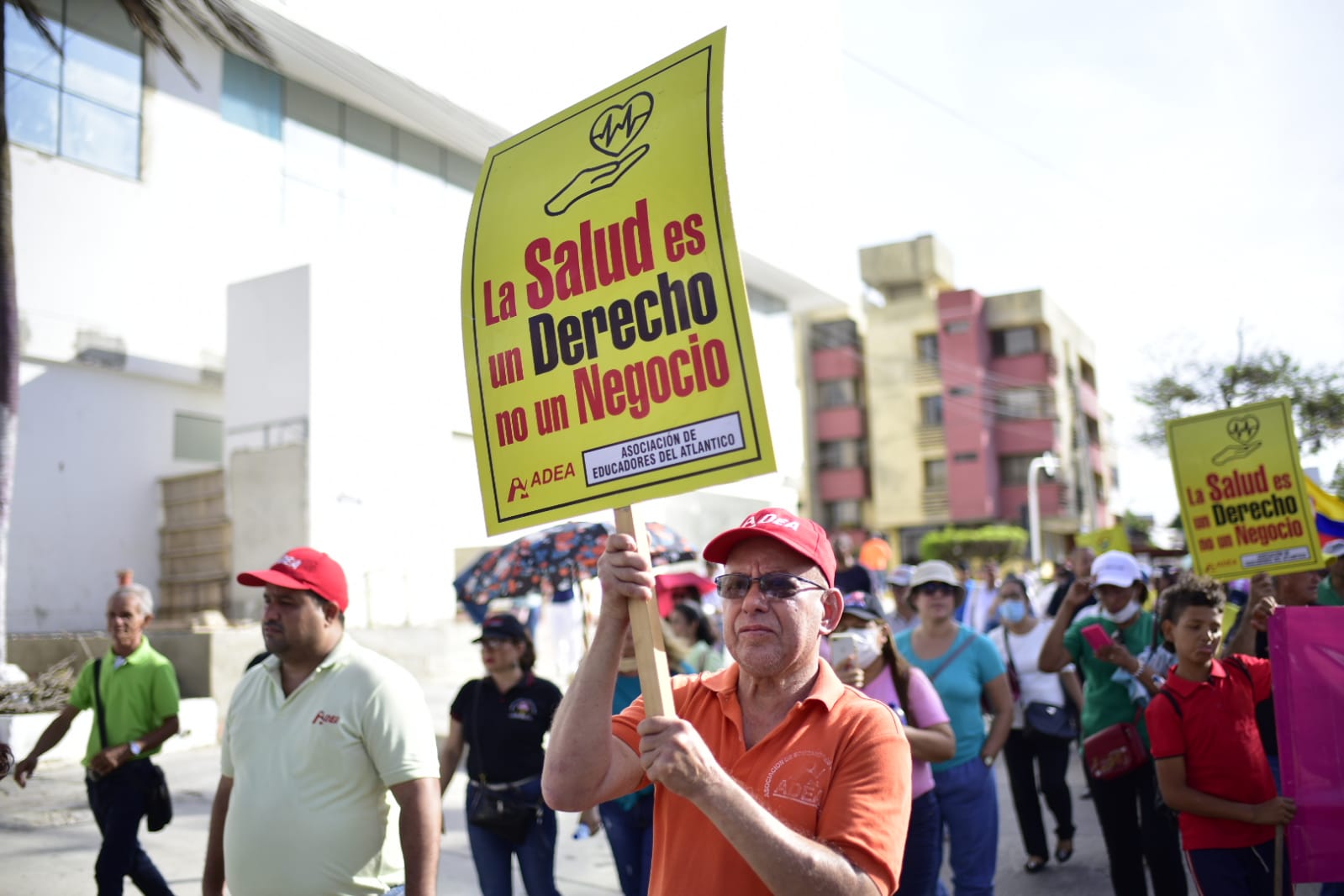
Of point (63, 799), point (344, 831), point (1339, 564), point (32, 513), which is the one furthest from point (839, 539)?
point (32, 513)

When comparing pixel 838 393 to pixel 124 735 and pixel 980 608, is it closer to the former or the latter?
pixel 980 608

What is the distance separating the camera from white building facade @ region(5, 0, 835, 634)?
18.6 metres

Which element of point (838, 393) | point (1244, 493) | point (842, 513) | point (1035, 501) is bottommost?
point (1244, 493)

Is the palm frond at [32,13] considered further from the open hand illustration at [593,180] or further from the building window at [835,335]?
the building window at [835,335]

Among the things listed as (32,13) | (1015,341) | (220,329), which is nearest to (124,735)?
(32,13)

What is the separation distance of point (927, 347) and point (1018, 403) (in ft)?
15.4

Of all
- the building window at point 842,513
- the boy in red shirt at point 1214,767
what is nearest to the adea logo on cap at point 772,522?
the boy in red shirt at point 1214,767

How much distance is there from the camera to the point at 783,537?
265 cm

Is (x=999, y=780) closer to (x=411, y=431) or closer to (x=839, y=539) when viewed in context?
(x=839, y=539)

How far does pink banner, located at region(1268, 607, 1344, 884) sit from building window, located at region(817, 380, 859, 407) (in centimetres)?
5039

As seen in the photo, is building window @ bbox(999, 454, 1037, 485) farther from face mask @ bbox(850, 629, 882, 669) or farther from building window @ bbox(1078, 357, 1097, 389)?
face mask @ bbox(850, 629, 882, 669)

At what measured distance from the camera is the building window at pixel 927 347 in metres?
52.6

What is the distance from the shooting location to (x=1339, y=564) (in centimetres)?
817

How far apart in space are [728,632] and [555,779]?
502mm
